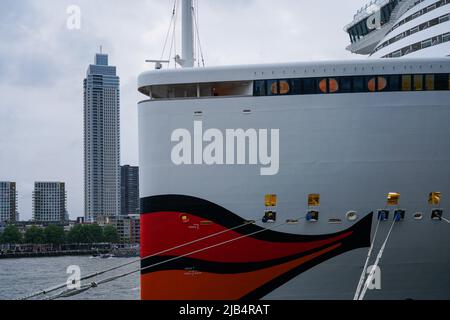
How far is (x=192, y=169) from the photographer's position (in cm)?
1225

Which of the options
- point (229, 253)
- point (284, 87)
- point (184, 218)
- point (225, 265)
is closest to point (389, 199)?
point (284, 87)

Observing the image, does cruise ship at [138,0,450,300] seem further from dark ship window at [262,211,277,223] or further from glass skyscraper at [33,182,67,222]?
glass skyscraper at [33,182,67,222]

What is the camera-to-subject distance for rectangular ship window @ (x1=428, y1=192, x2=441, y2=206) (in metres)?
12.0

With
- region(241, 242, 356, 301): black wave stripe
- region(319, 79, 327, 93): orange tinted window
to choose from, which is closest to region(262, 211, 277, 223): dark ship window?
region(241, 242, 356, 301): black wave stripe

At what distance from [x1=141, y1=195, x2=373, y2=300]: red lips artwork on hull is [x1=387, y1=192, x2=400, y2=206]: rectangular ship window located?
46 cm

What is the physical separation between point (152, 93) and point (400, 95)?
5054 millimetres

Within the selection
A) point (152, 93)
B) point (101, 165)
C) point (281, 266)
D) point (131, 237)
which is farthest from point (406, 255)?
point (101, 165)

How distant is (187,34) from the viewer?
13766 millimetres

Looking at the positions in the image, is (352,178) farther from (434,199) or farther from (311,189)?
(434,199)

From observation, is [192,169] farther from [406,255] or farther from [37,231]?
[37,231]

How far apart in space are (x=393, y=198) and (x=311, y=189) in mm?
1600

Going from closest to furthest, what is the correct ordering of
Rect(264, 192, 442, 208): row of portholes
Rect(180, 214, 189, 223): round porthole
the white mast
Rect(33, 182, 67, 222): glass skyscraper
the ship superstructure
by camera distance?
Rect(264, 192, 442, 208): row of portholes
Rect(180, 214, 189, 223): round porthole
the white mast
the ship superstructure
Rect(33, 182, 67, 222): glass skyscraper

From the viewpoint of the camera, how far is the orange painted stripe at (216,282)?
11875 millimetres

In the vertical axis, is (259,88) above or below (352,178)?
above
